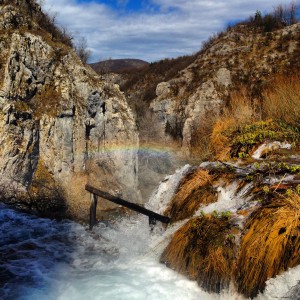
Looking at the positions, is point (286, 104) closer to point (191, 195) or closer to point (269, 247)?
point (191, 195)

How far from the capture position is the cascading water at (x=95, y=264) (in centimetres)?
423

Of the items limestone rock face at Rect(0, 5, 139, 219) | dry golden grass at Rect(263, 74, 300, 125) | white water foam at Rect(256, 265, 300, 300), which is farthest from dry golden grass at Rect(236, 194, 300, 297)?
limestone rock face at Rect(0, 5, 139, 219)

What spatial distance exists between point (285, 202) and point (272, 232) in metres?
0.50

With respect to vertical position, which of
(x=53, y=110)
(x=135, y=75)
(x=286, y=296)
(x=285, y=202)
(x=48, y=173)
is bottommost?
(x=48, y=173)

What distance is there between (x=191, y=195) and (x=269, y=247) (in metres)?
2.22

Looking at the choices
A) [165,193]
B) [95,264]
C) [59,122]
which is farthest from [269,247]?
[59,122]

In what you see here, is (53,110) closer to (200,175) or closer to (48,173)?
(48,173)

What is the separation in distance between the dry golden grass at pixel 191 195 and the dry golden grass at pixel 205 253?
740 millimetres

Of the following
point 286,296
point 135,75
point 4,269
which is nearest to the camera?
point 286,296

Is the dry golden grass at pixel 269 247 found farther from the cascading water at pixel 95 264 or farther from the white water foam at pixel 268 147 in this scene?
the white water foam at pixel 268 147

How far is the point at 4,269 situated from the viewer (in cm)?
525

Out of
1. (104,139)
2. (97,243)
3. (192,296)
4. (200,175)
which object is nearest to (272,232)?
(192,296)

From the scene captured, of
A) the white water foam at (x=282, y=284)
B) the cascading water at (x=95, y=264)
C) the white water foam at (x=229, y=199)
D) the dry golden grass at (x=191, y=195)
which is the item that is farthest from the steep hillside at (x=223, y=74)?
the white water foam at (x=282, y=284)

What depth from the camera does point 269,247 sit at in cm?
358
